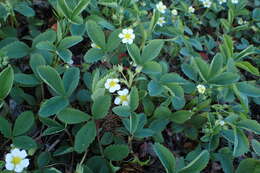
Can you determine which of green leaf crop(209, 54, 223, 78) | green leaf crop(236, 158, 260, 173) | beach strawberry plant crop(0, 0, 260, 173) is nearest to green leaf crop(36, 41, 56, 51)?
beach strawberry plant crop(0, 0, 260, 173)

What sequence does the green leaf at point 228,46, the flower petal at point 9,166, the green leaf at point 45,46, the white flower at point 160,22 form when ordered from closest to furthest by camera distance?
the flower petal at point 9,166 → the green leaf at point 45,46 → the green leaf at point 228,46 → the white flower at point 160,22

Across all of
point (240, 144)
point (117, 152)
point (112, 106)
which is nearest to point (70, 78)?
point (112, 106)

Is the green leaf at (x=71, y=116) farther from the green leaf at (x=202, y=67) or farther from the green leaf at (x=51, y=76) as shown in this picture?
the green leaf at (x=202, y=67)

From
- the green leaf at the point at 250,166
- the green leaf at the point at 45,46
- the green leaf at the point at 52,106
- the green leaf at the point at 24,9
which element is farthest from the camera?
the green leaf at the point at 24,9

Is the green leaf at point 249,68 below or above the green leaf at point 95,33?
below

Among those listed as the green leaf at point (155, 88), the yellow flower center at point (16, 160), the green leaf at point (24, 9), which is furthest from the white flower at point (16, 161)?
the green leaf at point (24, 9)

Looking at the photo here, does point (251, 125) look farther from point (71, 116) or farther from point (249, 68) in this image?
point (71, 116)
